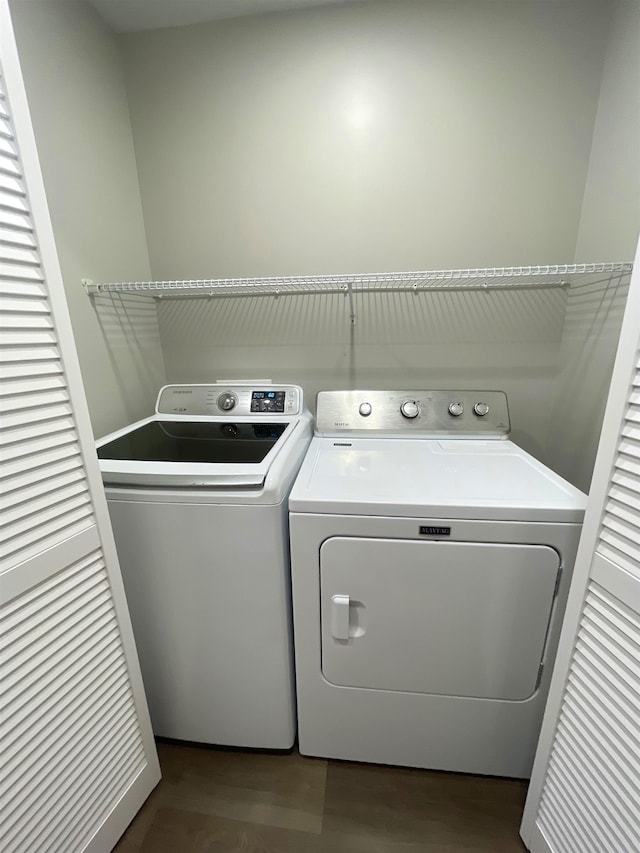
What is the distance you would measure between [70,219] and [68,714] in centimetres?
160

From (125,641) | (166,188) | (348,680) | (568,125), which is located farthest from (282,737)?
(568,125)

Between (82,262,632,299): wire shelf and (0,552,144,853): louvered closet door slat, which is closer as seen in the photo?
(0,552,144,853): louvered closet door slat

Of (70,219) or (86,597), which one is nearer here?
(86,597)

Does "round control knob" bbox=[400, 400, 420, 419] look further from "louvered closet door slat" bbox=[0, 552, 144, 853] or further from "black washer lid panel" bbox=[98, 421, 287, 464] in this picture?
"louvered closet door slat" bbox=[0, 552, 144, 853]

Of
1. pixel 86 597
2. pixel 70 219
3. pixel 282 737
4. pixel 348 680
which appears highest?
pixel 70 219

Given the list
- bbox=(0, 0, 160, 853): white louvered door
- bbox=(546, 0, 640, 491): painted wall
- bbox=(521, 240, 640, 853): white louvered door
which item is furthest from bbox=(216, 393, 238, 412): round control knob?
bbox=(546, 0, 640, 491): painted wall

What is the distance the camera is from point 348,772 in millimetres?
1295

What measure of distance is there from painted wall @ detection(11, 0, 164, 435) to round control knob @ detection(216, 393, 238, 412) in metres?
0.44

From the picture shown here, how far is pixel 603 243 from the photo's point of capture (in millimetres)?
1382

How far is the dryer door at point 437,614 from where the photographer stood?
1.02 m

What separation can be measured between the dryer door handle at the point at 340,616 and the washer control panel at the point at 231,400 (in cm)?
83

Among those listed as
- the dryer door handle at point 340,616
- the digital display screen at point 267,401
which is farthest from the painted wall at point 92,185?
the dryer door handle at point 340,616

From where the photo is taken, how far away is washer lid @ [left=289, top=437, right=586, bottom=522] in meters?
0.98

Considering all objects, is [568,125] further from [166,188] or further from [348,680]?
[348,680]
